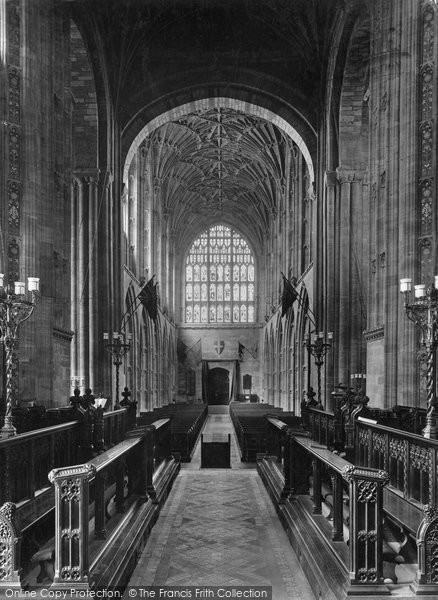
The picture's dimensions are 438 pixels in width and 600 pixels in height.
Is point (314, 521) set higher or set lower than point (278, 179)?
lower

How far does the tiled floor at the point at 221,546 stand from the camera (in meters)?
5.88

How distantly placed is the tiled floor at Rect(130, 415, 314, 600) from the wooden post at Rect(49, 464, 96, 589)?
147cm

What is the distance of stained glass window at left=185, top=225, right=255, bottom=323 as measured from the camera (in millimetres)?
47656

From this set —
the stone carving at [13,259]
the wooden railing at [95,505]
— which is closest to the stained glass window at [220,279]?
the stone carving at [13,259]

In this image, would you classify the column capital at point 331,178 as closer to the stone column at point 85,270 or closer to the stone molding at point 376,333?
the stone molding at point 376,333

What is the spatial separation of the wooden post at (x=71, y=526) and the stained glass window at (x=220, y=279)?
43016mm

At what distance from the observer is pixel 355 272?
19.7 metres

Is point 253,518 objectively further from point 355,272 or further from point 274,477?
point 355,272

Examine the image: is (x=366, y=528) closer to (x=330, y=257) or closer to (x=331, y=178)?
(x=330, y=257)

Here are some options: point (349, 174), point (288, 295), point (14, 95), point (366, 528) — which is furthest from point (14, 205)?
point (288, 295)

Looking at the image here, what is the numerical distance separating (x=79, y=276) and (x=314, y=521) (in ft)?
46.4

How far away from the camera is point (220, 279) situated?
1884 inches

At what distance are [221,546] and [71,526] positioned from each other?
2.95 meters

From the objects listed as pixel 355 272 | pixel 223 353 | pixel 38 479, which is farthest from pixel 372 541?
pixel 223 353
